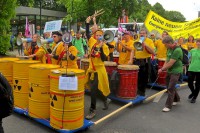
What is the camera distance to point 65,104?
467cm

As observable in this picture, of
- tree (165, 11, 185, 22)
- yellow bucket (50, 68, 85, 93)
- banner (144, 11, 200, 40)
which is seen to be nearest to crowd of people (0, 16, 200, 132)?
yellow bucket (50, 68, 85, 93)

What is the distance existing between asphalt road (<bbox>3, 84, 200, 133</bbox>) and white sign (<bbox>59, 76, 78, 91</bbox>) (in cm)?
106

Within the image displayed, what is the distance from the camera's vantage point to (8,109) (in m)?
2.75

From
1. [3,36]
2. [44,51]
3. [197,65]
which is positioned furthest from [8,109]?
[3,36]

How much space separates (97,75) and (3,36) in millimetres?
13048

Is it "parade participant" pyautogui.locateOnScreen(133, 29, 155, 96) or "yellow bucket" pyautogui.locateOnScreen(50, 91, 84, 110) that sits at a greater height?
"parade participant" pyautogui.locateOnScreen(133, 29, 155, 96)

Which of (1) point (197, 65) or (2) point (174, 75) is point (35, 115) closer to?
(2) point (174, 75)

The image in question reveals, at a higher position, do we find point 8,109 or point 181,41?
point 181,41

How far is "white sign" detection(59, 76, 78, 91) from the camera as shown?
14.8 ft

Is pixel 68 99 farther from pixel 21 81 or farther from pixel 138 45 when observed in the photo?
pixel 138 45

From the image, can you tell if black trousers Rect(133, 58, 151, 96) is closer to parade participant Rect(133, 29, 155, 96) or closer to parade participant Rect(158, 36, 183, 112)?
parade participant Rect(133, 29, 155, 96)

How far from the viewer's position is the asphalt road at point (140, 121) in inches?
207

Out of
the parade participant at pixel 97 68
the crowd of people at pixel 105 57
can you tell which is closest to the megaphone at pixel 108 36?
the crowd of people at pixel 105 57

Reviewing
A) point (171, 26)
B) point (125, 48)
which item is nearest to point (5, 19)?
point (171, 26)
